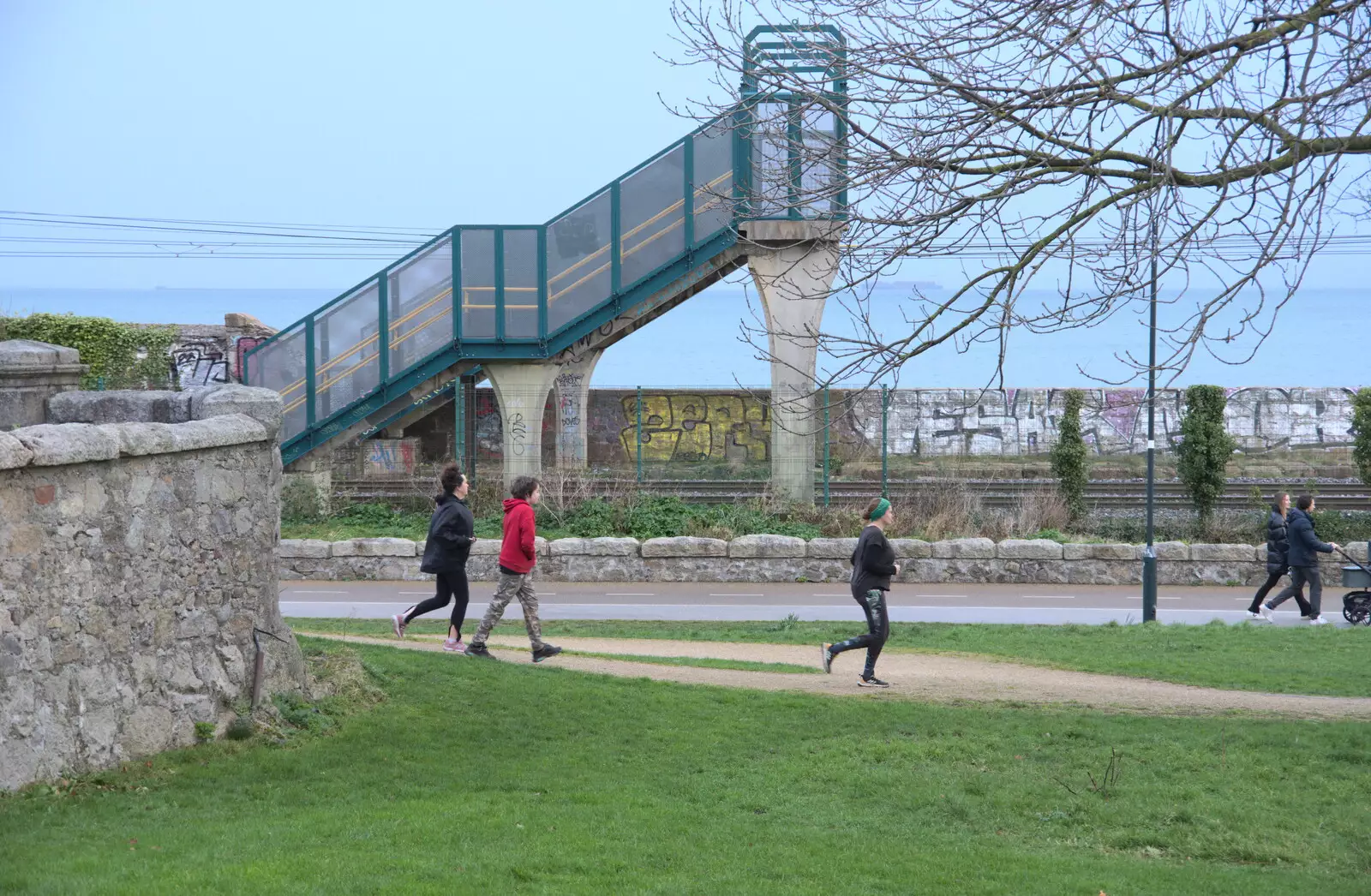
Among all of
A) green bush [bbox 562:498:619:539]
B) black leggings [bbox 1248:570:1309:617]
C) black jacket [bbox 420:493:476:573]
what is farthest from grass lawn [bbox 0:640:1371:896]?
green bush [bbox 562:498:619:539]

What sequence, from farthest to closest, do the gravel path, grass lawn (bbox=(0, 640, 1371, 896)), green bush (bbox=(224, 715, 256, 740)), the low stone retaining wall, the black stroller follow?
the low stone retaining wall, the black stroller, the gravel path, green bush (bbox=(224, 715, 256, 740)), grass lawn (bbox=(0, 640, 1371, 896))

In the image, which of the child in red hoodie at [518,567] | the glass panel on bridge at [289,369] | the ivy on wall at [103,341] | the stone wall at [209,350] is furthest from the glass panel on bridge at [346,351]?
the child in red hoodie at [518,567]

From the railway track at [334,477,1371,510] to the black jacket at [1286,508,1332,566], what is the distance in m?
6.87

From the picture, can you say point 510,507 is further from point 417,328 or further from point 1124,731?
point 417,328

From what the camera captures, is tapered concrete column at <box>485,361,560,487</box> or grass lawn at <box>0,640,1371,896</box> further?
tapered concrete column at <box>485,361,560,487</box>

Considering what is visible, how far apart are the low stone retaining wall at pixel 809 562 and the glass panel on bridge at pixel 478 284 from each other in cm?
507

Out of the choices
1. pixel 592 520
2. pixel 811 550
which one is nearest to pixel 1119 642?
pixel 811 550

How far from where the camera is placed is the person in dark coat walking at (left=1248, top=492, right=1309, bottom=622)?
18.5 metres

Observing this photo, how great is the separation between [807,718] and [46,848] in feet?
20.9

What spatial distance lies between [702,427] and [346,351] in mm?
10943

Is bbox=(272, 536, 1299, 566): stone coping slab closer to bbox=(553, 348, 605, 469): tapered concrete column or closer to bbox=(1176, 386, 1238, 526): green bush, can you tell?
bbox=(1176, 386, 1238, 526): green bush

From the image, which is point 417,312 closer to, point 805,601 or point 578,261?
point 578,261

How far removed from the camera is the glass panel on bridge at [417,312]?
82.7 ft

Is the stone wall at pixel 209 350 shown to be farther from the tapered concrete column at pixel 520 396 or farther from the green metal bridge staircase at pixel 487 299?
the tapered concrete column at pixel 520 396
